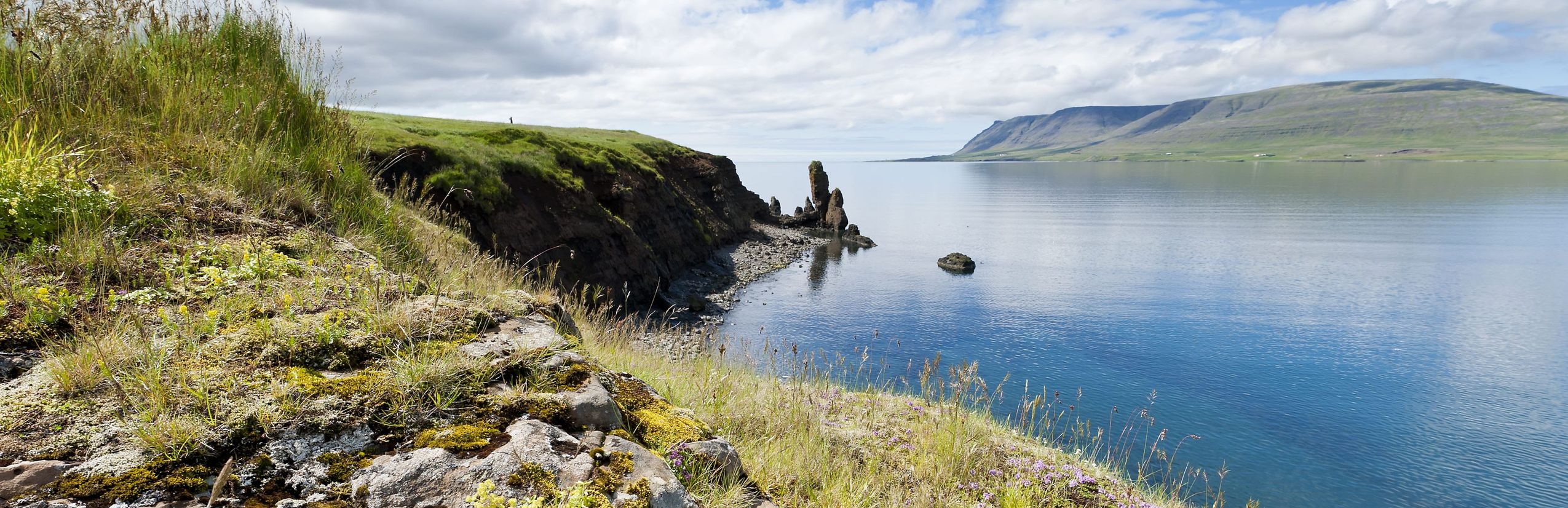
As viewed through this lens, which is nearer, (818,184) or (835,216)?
(835,216)

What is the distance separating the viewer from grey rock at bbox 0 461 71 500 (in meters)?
2.31

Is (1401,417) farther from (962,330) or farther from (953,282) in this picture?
(953,282)

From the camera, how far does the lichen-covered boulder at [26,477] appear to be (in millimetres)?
2312

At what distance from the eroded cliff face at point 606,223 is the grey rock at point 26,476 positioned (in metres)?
17.3

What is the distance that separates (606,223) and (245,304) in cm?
3741

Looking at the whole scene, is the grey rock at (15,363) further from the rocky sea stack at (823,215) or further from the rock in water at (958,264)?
the rocky sea stack at (823,215)

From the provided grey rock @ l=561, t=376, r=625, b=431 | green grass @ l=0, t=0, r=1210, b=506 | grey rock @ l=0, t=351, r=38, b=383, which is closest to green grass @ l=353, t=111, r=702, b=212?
green grass @ l=0, t=0, r=1210, b=506

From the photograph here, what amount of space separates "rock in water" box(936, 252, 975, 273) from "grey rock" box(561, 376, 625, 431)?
174 feet

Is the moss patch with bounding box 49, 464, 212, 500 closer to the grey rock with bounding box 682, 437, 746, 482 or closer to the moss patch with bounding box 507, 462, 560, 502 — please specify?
the moss patch with bounding box 507, 462, 560, 502

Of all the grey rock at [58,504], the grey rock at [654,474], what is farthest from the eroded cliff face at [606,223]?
the grey rock at [58,504]

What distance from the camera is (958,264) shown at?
5528 cm

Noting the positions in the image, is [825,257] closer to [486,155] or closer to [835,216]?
[835,216]

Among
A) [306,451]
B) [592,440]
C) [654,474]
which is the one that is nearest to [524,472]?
[592,440]

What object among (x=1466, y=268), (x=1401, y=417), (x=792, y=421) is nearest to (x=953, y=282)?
(x=1401, y=417)
